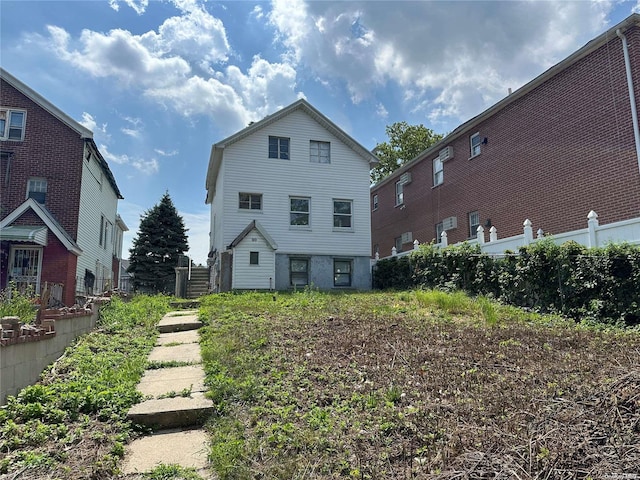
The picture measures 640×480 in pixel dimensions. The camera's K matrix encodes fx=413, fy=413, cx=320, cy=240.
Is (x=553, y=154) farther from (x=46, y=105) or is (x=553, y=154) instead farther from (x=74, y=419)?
(x=46, y=105)

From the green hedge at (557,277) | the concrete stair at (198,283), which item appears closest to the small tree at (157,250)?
the concrete stair at (198,283)

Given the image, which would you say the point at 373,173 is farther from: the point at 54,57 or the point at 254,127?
the point at 54,57

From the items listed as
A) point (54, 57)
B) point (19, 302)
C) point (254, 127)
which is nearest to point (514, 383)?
point (19, 302)

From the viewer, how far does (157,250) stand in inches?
1192

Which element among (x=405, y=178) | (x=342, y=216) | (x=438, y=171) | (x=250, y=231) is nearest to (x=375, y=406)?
(x=250, y=231)

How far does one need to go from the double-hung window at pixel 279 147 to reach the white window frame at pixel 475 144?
7.76m

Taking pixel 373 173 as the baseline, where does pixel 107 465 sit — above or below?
below

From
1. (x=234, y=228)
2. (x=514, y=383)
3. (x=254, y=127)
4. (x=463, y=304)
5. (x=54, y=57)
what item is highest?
(x=254, y=127)

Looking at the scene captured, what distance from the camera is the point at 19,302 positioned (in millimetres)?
5949

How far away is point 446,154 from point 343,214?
5268mm

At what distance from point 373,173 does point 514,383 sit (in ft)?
105

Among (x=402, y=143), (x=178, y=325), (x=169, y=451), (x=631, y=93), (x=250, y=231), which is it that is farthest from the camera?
(x=402, y=143)

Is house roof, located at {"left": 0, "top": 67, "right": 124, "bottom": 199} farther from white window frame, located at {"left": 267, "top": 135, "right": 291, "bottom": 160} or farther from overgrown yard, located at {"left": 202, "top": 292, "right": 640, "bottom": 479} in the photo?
overgrown yard, located at {"left": 202, "top": 292, "right": 640, "bottom": 479}

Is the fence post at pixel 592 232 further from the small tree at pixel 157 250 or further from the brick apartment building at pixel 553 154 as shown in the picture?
the small tree at pixel 157 250
